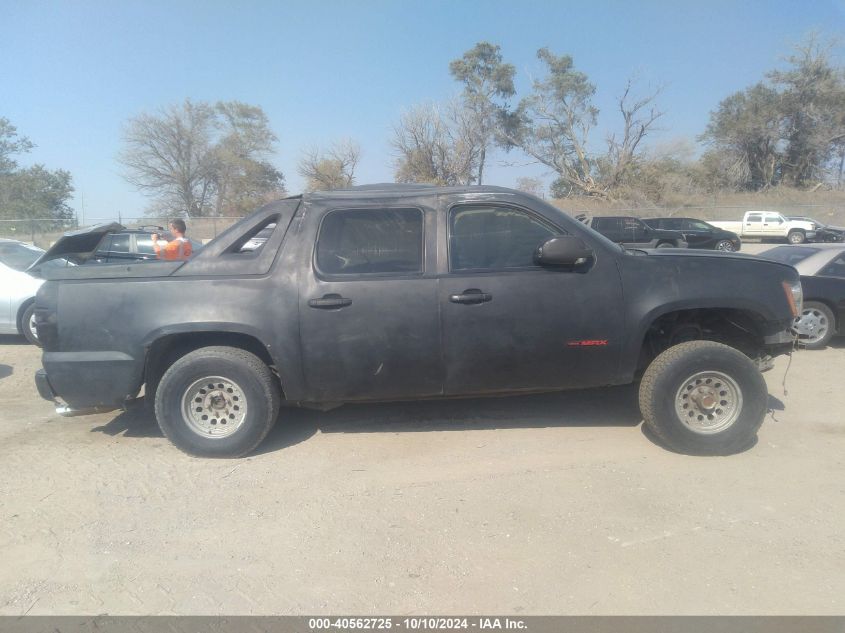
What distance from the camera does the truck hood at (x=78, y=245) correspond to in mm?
5207

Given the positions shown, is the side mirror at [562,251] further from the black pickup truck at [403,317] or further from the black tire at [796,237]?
the black tire at [796,237]

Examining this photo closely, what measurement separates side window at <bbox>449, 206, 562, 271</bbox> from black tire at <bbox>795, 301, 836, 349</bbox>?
5008 millimetres

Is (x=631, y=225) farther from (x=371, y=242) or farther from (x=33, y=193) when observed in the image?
(x=33, y=193)

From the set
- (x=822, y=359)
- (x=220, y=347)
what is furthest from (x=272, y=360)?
(x=822, y=359)

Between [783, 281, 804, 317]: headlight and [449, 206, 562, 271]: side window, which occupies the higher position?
[449, 206, 562, 271]: side window

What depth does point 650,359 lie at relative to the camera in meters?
4.87

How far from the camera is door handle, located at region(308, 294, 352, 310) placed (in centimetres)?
430

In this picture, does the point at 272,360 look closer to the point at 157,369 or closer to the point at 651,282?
the point at 157,369

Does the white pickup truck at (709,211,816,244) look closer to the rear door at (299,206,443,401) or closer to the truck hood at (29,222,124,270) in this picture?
the rear door at (299,206,443,401)

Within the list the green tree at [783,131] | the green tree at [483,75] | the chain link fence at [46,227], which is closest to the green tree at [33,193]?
the chain link fence at [46,227]

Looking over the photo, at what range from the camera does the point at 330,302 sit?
4.30 meters

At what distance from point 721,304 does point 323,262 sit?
9.54ft

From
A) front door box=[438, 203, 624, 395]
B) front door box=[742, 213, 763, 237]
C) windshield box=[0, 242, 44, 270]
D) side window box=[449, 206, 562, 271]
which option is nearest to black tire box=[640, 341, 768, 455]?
front door box=[438, 203, 624, 395]

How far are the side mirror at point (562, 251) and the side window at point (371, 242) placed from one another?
88cm
